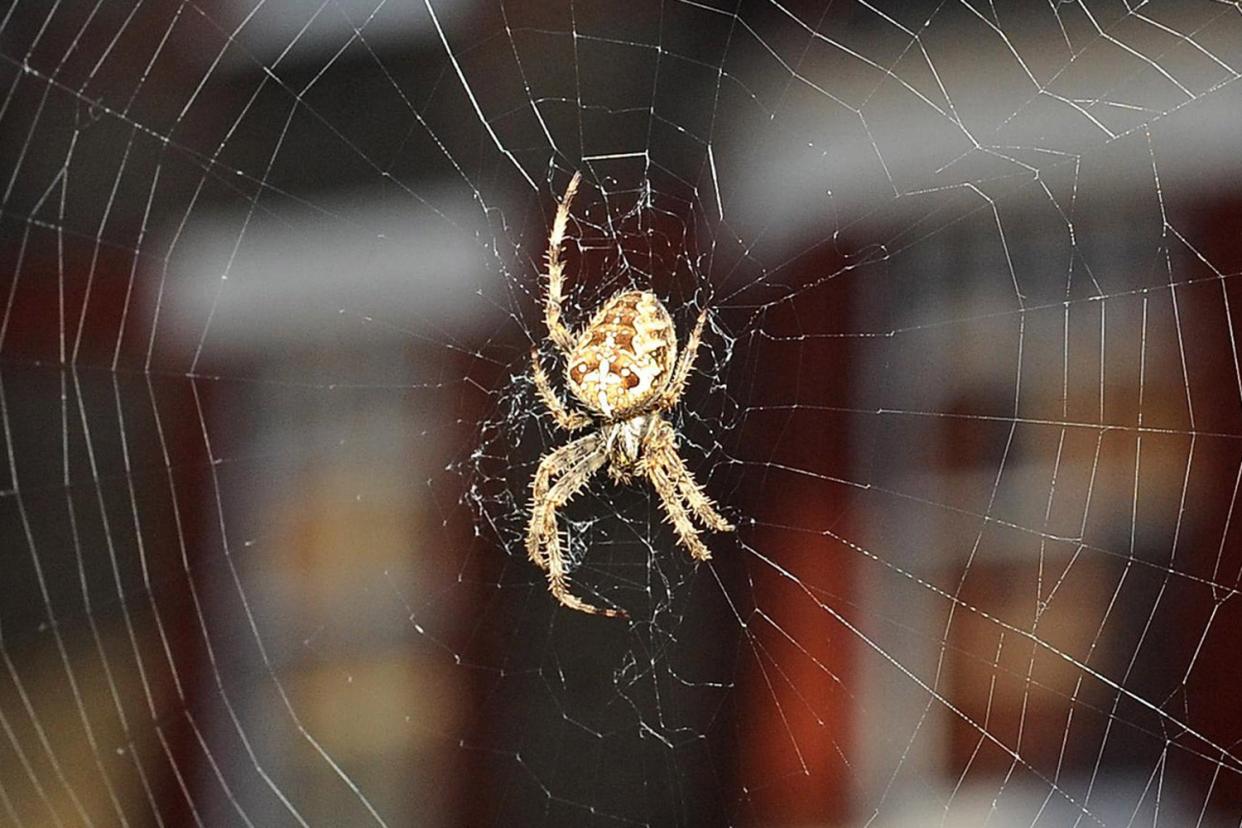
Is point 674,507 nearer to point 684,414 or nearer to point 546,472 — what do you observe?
point 546,472

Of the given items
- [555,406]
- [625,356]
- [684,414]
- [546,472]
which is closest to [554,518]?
[546,472]

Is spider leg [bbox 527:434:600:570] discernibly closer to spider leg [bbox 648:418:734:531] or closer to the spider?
the spider

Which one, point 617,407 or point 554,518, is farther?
point 554,518

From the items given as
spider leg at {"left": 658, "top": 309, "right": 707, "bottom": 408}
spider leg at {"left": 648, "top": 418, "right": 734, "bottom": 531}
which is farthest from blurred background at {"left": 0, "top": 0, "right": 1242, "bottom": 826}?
spider leg at {"left": 658, "top": 309, "right": 707, "bottom": 408}

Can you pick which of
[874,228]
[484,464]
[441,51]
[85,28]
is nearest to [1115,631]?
[874,228]

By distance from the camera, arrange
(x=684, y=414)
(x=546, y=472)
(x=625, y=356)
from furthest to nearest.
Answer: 1. (x=684, y=414)
2. (x=546, y=472)
3. (x=625, y=356)

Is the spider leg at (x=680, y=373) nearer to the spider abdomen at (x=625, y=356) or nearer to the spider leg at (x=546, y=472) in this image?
the spider abdomen at (x=625, y=356)
